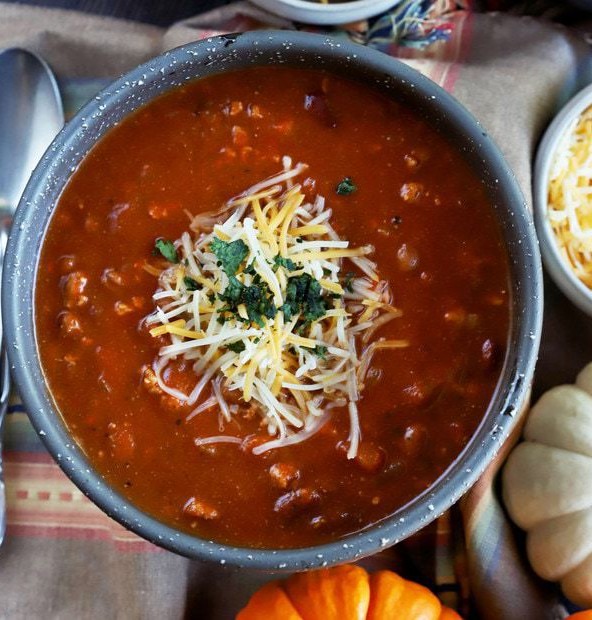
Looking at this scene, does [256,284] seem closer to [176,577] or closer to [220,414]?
[220,414]

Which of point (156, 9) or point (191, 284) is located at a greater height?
point (156, 9)

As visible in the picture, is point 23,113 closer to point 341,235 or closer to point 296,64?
point 296,64

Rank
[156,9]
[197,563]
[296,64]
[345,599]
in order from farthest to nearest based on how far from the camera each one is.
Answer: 1. [156,9]
2. [197,563]
3. [345,599]
4. [296,64]

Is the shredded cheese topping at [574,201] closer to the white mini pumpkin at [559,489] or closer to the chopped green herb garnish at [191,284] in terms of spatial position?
the white mini pumpkin at [559,489]

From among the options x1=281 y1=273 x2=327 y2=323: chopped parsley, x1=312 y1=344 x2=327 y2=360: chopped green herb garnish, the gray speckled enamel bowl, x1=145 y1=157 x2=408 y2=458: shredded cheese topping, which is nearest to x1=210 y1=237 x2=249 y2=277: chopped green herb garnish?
x1=145 y1=157 x2=408 y2=458: shredded cheese topping

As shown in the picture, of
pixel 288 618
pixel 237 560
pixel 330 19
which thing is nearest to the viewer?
pixel 237 560

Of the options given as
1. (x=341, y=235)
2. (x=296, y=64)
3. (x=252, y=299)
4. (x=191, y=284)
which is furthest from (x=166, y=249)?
(x=296, y=64)

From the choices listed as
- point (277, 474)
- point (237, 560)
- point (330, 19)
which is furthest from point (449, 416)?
point (330, 19)
